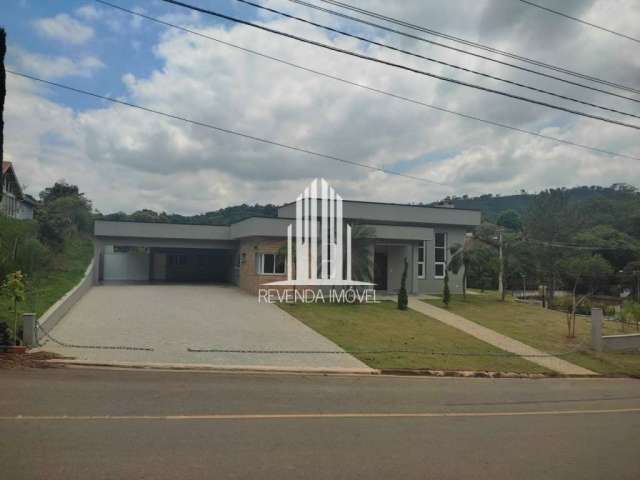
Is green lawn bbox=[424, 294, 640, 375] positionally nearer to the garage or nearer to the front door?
the front door

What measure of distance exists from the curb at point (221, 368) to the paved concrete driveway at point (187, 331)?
0.32 meters

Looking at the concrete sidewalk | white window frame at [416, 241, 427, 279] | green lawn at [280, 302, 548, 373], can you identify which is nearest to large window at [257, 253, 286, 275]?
the concrete sidewalk

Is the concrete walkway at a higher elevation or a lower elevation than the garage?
lower

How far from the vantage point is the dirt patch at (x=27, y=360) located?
10.4 meters

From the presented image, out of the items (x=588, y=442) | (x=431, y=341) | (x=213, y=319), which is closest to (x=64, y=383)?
(x=588, y=442)

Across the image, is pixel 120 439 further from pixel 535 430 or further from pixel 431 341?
pixel 431 341

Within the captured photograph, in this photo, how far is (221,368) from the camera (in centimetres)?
1148

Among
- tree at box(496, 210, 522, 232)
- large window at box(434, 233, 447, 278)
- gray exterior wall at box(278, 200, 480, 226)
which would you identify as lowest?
large window at box(434, 233, 447, 278)

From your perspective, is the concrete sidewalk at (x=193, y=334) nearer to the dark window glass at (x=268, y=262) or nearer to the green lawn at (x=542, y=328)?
the dark window glass at (x=268, y=262)

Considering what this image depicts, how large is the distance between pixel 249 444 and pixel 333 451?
1014 millimetres

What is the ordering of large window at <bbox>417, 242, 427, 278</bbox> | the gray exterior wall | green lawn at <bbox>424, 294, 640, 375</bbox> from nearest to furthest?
green lawn at <bbox>424, 294, 640, 375</bbox>
the gray exterior wall
large window at <bbox>417, 242, 427, 278</bbox>

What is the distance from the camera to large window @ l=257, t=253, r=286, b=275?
2719 cm

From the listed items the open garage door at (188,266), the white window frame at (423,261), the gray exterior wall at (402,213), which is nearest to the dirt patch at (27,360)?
the gray exterior wall at (402,213)

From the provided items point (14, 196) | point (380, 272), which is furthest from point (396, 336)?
point (14, 196)
